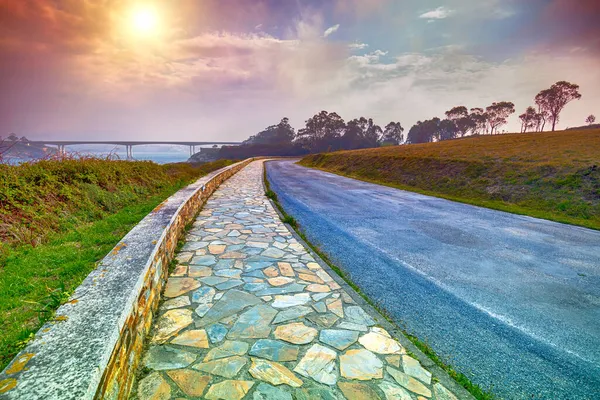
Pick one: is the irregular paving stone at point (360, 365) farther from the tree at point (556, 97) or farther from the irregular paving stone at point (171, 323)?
the tree at point (556, 97)

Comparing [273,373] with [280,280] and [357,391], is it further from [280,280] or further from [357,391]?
[280,280]

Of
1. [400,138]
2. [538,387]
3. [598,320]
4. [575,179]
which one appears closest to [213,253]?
[538,387]

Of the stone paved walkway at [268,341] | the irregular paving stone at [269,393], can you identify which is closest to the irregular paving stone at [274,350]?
the stone paved walkway at [268,341]

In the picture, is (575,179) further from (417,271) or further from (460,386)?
(460,386)

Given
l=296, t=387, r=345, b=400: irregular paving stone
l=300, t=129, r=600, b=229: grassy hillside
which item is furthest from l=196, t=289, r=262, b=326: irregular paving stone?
l=300, t=129, r=600, b=229: grassy hillside

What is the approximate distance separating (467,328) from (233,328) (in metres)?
2.51

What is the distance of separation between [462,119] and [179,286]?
9166 cm

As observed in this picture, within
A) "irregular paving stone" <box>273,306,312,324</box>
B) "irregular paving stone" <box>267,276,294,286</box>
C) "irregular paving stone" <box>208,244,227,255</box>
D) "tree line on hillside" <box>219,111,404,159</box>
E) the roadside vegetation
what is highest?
"tree line on hillside" <box>219,111,404,159</box>

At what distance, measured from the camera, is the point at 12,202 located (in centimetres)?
508

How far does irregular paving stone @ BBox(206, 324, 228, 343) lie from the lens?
9.03ft

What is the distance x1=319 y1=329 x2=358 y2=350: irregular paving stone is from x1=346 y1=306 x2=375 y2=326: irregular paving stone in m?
0.22

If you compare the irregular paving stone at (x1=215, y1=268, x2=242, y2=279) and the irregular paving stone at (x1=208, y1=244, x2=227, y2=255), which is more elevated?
the irregular paving stone at (x1=208, y1=244, x2=227, y2=255)

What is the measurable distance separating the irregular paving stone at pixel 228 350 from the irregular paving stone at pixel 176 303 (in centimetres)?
91

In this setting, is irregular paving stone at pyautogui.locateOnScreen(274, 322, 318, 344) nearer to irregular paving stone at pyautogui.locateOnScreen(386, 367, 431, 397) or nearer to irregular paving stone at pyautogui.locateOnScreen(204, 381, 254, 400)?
irregular paving stone at pyautogui.locateOnScreen(204, 381, 254, 400)
